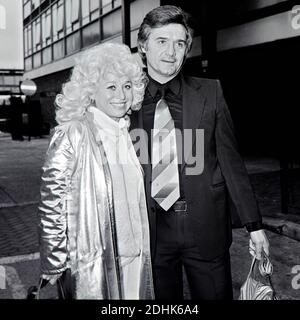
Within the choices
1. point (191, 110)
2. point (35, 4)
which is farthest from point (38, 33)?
point (191, 110)

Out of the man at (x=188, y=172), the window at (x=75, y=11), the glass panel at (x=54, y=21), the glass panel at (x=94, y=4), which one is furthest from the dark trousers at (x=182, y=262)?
the glass panel at (x=54, y=21)

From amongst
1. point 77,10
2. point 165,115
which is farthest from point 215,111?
point 77,10

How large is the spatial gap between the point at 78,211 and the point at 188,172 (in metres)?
0.63

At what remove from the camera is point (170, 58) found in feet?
7.36

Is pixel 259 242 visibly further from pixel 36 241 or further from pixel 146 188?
pixel 36 241

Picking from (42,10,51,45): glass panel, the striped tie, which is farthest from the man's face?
(42,10,51,45): glass panel

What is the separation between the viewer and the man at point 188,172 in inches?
88.7

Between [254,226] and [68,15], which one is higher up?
[68,15]

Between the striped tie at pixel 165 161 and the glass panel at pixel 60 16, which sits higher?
the glass panel at pixel 60 16

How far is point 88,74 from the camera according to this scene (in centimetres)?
221

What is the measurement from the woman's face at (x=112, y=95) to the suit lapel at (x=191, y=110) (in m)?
0.33

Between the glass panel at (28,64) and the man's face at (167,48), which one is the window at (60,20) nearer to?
the glass panel at (28,64)

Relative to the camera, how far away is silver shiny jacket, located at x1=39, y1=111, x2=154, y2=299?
2041 mm

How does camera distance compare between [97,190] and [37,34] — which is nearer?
[97,190]
